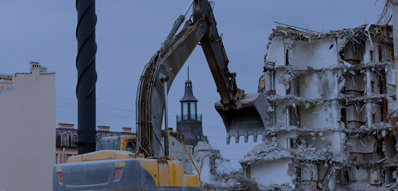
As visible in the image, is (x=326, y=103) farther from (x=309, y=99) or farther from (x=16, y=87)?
(x=16, y=87)

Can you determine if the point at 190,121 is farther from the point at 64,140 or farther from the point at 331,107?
the point at 331,107

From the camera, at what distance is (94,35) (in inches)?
→ 652

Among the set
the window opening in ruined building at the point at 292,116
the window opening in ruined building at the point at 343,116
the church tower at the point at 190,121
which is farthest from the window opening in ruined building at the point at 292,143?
the church tower at the point at 190,121

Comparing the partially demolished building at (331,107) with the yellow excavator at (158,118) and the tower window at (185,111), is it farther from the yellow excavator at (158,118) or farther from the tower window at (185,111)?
the yellow excavator at (158,118)

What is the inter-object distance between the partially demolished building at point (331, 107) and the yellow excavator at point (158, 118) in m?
42.0

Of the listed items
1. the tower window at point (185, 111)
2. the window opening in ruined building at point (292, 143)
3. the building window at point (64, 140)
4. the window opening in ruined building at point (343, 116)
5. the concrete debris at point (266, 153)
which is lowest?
the concrete debris at point (266, 153)

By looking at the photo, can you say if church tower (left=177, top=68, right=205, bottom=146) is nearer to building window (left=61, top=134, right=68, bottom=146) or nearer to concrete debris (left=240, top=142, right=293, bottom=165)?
building window (left=61, top=134, right=68, bottom=146)

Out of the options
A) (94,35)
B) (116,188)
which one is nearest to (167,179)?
(116,188)

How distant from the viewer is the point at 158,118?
14945 mm

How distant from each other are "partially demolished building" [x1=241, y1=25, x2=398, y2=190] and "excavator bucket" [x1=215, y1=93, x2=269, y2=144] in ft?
133

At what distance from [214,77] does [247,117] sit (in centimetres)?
179

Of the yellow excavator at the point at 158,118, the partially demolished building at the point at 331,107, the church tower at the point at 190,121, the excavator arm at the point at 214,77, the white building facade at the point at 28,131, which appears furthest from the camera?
the church tower at the point at 190,121

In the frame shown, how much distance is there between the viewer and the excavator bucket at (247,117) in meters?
19.3

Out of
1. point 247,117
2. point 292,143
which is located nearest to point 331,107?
point 292,143
